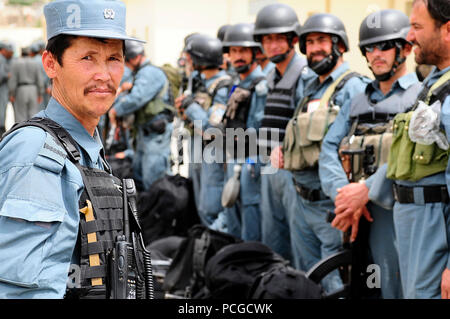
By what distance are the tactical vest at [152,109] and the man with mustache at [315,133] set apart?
3.63 meters

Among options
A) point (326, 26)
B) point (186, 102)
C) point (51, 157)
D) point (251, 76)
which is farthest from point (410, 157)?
point (186, 102)

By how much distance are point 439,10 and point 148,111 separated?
5.70 meters

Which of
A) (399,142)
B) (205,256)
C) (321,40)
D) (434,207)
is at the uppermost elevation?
(321,40)

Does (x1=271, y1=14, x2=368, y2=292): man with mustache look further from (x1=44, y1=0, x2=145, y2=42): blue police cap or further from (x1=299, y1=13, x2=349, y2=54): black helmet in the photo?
(x1=44, y1=0, x2=145, y2=42): blue police cap

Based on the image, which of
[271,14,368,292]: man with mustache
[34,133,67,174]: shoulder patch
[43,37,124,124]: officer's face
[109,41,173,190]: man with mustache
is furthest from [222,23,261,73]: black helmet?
[34,133,67,174]: shoulder patch

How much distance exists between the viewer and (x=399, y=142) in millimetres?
3547

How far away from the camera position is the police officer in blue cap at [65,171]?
1692 mm

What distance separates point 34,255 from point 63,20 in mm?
686

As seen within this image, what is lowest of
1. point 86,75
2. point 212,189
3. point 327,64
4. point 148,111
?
point 212,189

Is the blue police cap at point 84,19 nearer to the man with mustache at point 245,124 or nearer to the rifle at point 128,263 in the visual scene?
the rifle at point 128,263

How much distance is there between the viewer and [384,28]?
453cm

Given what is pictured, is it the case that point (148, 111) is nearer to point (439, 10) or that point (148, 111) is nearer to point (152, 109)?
point (152, 109)
